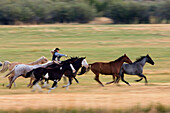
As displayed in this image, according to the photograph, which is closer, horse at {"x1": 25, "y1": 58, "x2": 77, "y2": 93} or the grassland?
the grassland

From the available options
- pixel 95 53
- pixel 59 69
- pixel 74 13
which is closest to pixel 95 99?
pixel 59 69

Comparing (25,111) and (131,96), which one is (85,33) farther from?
(25,111)

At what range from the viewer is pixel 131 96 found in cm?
1296

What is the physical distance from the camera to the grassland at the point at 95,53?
41.1ft

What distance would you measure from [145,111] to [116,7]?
1828 inches

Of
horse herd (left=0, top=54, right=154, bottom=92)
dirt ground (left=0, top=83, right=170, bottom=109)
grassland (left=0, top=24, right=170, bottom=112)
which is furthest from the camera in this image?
horse herd (left=0, top=54, right=154, bottom=92)

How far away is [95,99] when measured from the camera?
1239 centimetres

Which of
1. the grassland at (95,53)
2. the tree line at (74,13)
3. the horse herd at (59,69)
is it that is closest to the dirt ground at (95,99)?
the grassland at (95,53)

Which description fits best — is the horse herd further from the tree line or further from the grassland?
the tree line

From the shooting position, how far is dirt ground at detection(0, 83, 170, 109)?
1133 cm

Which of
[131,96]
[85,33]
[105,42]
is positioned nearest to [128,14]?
[85,33]

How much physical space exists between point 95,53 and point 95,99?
1520cm

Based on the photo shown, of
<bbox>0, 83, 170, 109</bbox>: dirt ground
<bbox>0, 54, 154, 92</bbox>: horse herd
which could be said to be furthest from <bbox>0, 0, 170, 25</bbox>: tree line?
<bbox>0, 83, 170, 109</bbox>: dirt ground

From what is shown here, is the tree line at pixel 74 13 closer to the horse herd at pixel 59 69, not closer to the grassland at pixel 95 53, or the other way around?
the grassland at pixel 95 53
